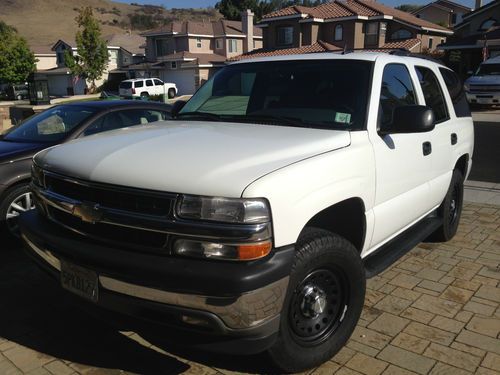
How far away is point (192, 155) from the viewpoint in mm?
2750

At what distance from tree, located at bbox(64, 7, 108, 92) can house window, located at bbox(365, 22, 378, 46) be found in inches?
1109

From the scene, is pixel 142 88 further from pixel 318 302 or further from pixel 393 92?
pixel 318 302

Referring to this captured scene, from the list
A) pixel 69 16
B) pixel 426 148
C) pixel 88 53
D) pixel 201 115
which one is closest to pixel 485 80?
pixel 426 148

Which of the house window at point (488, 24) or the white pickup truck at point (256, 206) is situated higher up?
the house window at point (488, 24)

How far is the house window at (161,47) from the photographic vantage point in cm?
5584

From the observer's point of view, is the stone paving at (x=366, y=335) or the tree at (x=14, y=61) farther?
the tree at (x=14, y=61)

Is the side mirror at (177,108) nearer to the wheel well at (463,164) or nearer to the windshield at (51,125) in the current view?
the windshield at (51,125)

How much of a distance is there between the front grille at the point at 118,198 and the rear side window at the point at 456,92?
3672 mm

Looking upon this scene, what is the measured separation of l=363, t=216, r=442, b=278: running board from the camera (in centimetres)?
357

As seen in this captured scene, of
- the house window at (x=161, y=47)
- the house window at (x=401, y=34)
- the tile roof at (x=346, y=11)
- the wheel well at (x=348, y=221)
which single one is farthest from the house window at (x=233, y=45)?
the wheel well at (x=348, y=221)

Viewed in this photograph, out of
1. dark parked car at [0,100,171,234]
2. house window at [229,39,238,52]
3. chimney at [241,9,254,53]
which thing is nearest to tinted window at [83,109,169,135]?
dark parked car at [0,100,171,234]

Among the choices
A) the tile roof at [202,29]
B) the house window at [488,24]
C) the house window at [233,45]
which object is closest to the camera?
the house window at [488,24]

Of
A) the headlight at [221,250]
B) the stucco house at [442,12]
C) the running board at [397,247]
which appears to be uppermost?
the stucco house at [442,12]

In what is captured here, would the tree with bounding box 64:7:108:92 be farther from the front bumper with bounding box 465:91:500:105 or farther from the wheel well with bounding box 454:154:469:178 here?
the wheel well with bounding box 454:154:469:178
